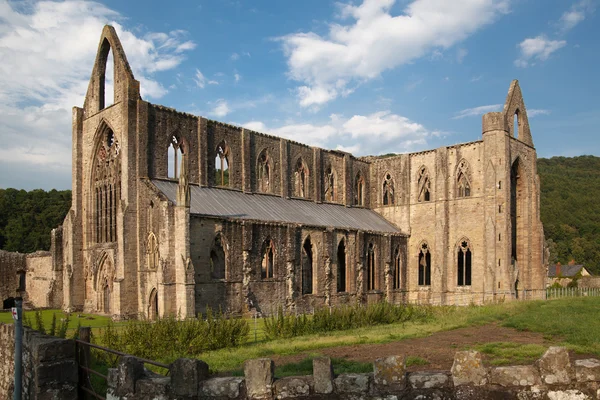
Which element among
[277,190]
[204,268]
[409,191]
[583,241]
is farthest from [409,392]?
[583,241]

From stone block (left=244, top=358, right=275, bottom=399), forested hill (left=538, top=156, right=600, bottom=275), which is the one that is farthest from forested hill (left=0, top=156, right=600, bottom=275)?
stone block (left=244, top=358, right=275, bottom=399)

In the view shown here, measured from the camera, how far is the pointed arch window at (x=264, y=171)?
37812mm

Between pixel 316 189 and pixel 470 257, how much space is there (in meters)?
12.4

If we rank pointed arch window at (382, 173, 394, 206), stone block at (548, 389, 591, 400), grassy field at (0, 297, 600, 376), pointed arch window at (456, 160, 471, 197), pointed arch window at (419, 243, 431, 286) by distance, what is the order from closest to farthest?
stone block at (548, 389, 591, 400)
grassy field at (0, 297, 600, 376)
pointed arch window at (456, 160, 471, 197)
pointed arch window at (419, 243, 431, 286)
pointed arch window at (382, 173, 394, 206)

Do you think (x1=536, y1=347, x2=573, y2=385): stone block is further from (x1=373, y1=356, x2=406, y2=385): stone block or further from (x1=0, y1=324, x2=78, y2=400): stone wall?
(x1=0, y1=324, x2=78, y2=400): stone wall

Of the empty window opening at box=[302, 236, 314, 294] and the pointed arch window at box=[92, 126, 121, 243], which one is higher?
the pointed arch window at box=[92, 126, 121, 243]

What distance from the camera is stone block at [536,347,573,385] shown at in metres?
6.61

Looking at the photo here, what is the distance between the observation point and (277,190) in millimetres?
38344

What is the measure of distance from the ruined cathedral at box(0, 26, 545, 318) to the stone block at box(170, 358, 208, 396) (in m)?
18.9

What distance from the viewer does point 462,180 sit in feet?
136

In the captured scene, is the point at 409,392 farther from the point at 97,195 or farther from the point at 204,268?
the point at 97,195

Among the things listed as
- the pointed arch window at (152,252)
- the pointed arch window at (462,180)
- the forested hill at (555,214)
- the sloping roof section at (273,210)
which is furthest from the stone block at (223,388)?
the forested hill at (555,214)

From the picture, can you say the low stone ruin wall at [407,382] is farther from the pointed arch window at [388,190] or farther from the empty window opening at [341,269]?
the pointed arch window at [388,190]

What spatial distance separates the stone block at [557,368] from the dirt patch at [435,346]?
547cm
